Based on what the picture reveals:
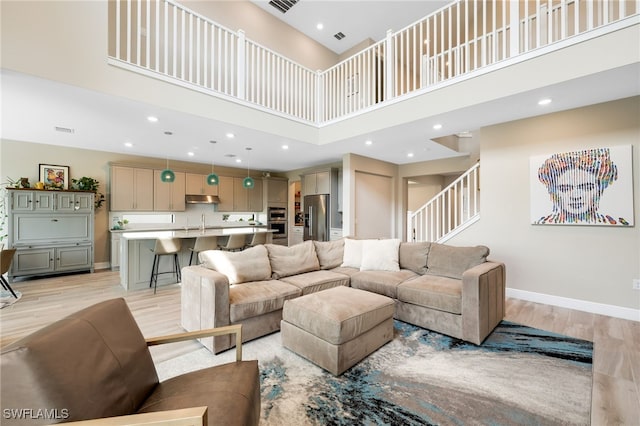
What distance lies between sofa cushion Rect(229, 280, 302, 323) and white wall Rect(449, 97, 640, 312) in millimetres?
3332

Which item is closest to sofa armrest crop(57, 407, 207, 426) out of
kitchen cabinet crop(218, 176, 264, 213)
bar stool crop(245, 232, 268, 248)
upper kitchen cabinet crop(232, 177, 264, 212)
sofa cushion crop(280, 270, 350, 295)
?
sofa cushion crop(280, 270, 350, 295)

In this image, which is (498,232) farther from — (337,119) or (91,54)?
(91,54)

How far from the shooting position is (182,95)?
357 centimetres

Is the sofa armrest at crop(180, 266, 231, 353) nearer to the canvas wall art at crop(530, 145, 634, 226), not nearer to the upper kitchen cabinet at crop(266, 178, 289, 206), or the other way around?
the canvas wall art at crop(530, 145, 634, 226)

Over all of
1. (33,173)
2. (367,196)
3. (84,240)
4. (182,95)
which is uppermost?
(182,95)

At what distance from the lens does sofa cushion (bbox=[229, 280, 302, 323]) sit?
102 inches

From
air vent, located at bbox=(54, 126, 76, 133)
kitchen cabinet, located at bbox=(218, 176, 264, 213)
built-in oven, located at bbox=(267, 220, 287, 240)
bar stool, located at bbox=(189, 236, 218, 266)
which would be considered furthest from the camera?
built-in oven, located at bbox=(267, 220, 287, 240)

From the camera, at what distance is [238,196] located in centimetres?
820

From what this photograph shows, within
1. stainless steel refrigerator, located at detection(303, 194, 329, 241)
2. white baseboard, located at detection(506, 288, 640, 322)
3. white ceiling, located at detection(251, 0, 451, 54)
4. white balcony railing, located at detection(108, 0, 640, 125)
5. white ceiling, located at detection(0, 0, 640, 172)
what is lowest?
white baseboard, located at detection(506, 288, 640, 322)

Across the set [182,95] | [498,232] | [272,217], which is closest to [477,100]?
[498,232]

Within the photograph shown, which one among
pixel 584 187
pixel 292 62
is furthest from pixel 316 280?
pixel 292 62

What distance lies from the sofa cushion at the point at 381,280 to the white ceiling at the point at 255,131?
226 centimetres

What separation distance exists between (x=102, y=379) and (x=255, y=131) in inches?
153

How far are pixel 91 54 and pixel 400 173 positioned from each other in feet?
21.6
